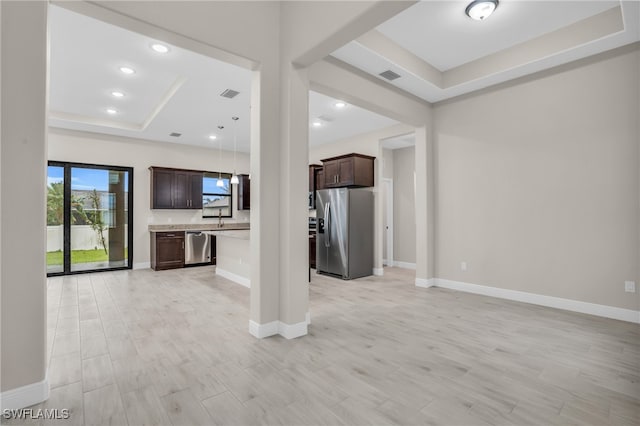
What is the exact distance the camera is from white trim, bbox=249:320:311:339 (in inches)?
118

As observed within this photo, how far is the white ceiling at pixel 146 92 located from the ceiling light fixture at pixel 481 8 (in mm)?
2106

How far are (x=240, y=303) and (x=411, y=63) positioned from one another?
3921 mm

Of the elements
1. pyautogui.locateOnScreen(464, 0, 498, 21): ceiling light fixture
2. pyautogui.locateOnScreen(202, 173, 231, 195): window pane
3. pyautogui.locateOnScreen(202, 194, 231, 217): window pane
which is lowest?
pyautogui.locateOnScreen(202, 194, 231, 217): window pane

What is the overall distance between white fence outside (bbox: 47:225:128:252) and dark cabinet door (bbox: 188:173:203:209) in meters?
1.87

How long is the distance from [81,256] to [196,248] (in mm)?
2213

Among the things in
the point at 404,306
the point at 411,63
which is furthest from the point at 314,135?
the point at 404,306

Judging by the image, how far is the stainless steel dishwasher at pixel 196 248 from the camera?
7.14 m

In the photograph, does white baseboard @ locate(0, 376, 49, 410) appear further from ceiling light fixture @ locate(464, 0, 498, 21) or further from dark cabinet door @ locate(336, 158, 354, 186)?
dark cabinet door @ locate(336, 158, 354, 186)

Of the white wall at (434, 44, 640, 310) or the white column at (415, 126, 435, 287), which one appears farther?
the white column at (415, 126, 435, 287)

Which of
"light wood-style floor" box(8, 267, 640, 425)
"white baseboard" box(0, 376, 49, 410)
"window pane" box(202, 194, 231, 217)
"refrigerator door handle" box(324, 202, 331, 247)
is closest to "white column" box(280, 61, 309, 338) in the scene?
"light wood-style floor" box(8, 267, 640, 425)

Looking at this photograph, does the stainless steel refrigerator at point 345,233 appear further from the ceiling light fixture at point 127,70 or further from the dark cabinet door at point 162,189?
the ceiling light fixture at point 127,70

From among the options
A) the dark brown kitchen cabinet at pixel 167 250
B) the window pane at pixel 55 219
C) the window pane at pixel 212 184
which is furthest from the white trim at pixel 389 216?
the window pane at pixel 55 219

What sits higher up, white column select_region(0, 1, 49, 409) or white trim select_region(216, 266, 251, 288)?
white column select_region(0, 1, 49, 409)

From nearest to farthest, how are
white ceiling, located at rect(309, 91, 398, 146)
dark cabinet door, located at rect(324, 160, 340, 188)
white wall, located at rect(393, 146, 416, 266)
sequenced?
white ceiling, located at rect(309, 91, 398, 146)
dark cabinet door, located at rect(324, 160, 340, 188)
white wall, located at rect(393, 146, 416, 266)
